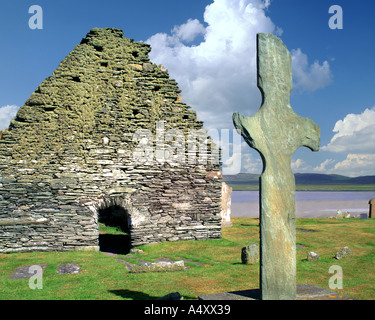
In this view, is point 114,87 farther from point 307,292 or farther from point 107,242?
point 307,292

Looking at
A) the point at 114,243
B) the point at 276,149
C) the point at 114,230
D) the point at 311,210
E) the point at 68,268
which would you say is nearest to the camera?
the point at 276,149

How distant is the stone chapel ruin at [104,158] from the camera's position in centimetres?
1262

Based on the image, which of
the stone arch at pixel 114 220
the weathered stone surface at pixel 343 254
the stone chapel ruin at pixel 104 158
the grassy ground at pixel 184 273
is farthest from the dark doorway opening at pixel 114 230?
the weathered stone surface at pixel 343 254

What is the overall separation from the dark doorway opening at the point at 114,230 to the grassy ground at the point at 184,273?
280 centimetres

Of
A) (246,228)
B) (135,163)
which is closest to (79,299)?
(135,163)

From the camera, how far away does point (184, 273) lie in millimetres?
8938

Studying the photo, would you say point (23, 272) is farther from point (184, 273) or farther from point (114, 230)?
point (114, 230)

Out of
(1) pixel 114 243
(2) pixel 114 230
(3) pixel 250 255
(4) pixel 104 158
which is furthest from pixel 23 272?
(2) pixel 114 230

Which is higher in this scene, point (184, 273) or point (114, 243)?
point (184, 273)

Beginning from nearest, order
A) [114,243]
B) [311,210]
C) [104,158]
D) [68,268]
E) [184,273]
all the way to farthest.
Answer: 1. [184,273]
2. [68,268]
3. [104,158]
4. [114,243]
5. [311,210]

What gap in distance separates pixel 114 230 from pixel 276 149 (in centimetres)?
1423

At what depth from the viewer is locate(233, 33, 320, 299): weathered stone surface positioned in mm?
4539

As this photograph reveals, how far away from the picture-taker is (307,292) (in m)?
4.80
